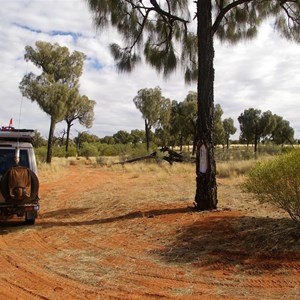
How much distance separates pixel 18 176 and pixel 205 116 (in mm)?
4521

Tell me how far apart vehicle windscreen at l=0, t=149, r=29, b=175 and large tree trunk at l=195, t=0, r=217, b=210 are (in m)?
4.08

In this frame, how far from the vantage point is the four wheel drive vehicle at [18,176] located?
7.92 meters

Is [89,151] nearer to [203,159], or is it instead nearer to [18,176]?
[203,159]

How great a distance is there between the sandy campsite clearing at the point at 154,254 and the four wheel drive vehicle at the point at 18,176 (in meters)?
0.55

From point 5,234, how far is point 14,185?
1150 millimetres

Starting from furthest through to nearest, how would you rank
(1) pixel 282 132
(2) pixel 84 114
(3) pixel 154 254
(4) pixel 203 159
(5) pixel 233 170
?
(1) pixel 282 132
(2) pixel 84 114
(5) pixel 233 170
(4) pixel 203 159
(3) pixel 154 254

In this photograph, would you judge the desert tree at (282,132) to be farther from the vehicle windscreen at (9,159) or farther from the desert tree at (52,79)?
the vehicle windscreen at (9,159)

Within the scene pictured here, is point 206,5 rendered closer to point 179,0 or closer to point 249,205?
point 179,0

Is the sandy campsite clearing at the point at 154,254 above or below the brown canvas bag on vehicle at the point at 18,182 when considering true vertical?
below

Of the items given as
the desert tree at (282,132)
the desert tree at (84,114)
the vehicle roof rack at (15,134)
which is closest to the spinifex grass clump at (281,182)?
the vehicle roof rack at (15,134)

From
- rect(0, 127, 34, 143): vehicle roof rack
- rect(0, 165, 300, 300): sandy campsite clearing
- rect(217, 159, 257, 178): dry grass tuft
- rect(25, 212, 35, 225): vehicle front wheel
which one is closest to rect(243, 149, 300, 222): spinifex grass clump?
rect(0, 165, 300, 300): sandy campsite clearing

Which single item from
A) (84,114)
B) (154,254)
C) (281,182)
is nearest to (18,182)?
(154,254)

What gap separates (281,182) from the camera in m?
6.93

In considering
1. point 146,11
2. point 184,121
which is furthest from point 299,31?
point 184,121
